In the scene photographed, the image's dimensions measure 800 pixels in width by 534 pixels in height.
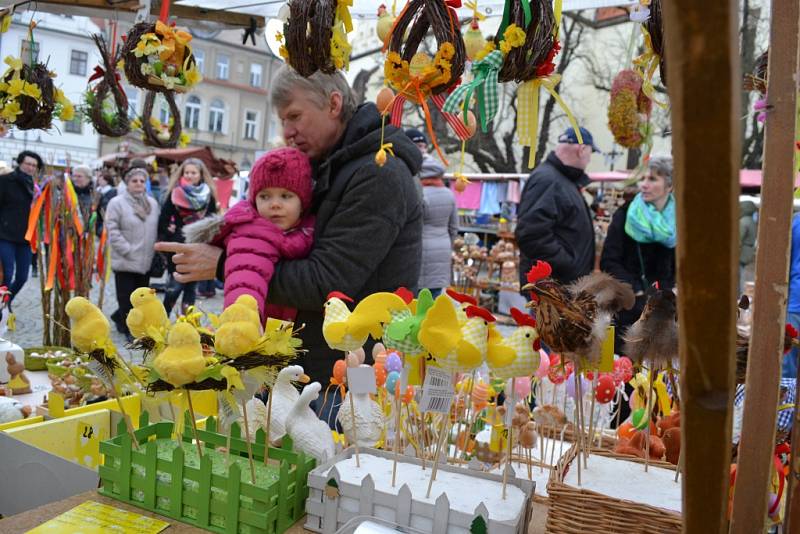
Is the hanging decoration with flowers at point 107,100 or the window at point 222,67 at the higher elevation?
the window at point 222,67

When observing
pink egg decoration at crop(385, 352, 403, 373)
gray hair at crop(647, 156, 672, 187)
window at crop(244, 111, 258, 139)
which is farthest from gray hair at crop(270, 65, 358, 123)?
window at crop(244, 111, 258, 139)

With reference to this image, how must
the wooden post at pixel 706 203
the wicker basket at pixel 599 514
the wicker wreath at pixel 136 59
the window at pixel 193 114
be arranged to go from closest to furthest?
the wooden post at pixel 706 203 < the wicker basket at pixel 599 514 < the wicker wreath at pixel 136 59 < the window at pixel 193 114

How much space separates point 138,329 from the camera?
1.02 meters

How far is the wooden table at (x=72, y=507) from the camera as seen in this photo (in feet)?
3.18

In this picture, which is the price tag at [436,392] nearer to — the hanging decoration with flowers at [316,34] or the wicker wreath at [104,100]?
the hanging decoration with flowers at [316,34]

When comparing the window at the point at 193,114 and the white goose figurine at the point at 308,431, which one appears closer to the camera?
the white goose figurine at the point at 308,431

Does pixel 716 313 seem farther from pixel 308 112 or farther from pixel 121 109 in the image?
pixel 121 109

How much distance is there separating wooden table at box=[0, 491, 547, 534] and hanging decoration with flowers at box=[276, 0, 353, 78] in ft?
2.96

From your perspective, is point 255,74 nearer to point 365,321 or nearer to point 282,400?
point 282,400

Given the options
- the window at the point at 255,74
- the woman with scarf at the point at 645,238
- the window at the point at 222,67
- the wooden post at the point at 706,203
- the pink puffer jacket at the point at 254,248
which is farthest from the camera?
the window at the point at 255,74

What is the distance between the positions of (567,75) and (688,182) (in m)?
15.7

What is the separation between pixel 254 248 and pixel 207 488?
27.8 inches

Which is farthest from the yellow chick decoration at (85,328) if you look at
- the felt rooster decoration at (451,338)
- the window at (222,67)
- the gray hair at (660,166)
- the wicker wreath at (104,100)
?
the window at (222,67)

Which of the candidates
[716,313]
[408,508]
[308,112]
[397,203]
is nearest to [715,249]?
[716,313]
